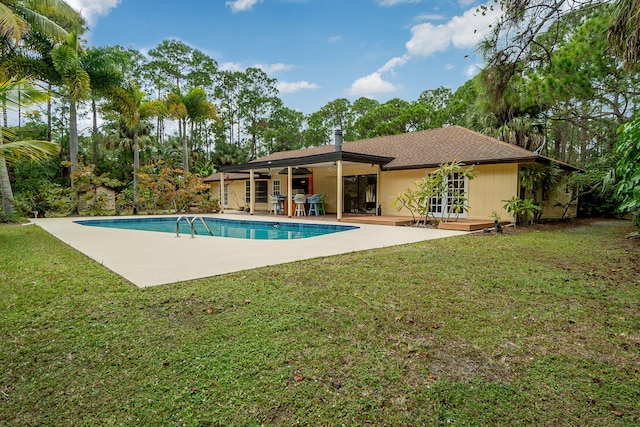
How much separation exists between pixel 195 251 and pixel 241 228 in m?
6.23

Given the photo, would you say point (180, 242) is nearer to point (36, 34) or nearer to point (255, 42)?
point (36, 34)

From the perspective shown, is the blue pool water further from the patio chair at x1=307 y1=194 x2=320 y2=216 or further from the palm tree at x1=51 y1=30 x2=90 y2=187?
the palm tree at x1=51 y1=30 x2=90 y2=187

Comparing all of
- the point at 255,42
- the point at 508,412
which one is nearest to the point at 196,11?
the point at 255,42

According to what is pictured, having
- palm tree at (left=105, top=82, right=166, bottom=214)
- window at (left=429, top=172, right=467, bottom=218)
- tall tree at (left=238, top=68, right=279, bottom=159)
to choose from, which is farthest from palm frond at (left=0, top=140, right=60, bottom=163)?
tall tree at (left=238, top=68, right=279, bottom=159)

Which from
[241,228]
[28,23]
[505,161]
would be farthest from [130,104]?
[505,161]

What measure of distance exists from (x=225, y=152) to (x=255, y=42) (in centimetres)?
1346

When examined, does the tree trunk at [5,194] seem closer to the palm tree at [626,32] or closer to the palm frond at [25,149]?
the palm frond at [25,149]

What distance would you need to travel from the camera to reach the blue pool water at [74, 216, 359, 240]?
10.1m

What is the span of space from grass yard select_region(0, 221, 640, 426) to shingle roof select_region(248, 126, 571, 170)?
713 cm

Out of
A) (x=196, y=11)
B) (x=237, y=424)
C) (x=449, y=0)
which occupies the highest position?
(x=196, y=11)

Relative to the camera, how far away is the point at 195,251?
599 cm

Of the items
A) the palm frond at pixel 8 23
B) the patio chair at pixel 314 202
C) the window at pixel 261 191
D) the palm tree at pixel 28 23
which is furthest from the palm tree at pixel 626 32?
the window at pixel 261 191

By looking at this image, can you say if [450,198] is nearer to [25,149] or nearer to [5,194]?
[25,149]

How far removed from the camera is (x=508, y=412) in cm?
170
